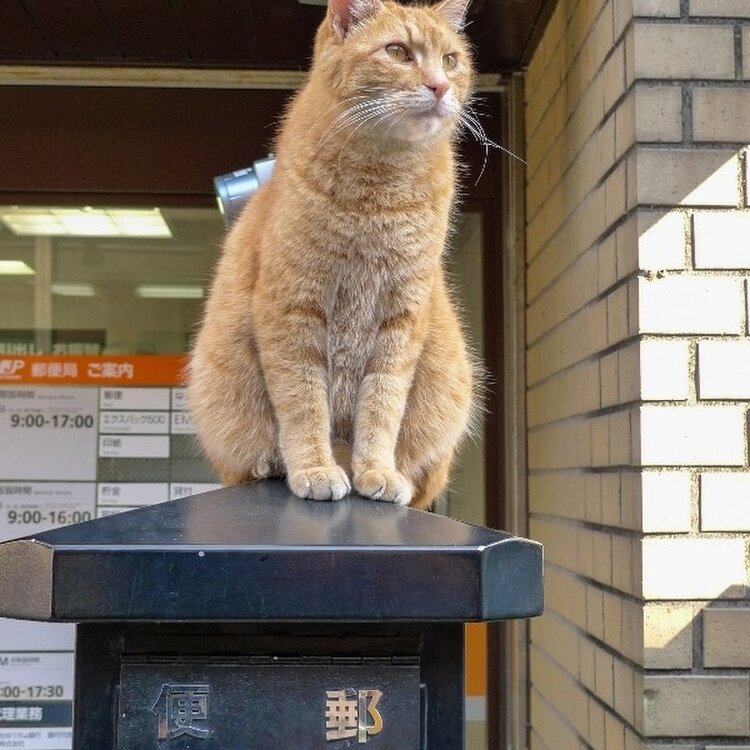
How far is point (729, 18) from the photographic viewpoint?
2055 millimetres

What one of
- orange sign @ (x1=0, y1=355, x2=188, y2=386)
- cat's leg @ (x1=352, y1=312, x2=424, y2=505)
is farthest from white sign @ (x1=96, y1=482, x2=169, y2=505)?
cat's leg @ (x1=352, y1=312, x2=424, y2=505)

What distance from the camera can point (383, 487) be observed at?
149 cm

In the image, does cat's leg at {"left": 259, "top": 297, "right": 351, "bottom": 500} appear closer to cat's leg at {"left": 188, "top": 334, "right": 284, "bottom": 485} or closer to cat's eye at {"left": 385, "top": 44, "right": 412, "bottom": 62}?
cat's leg at {"left": 188, "top": 334, "right": 284, "bottom": 485}

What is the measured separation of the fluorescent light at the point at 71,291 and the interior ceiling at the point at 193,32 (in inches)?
30.3

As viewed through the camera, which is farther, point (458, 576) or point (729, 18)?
point (729, 18)

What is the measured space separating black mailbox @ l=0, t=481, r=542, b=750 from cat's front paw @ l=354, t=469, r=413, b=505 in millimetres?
570

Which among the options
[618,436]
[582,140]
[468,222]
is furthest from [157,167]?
[618,436]

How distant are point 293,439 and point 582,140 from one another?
4.49 ft

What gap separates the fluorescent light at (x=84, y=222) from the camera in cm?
344

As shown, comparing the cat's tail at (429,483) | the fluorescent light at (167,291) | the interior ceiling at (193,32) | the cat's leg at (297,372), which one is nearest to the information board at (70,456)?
the fluorescent light at (167,291)

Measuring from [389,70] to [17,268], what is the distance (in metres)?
2.28

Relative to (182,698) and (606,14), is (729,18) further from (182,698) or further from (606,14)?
(182,698)

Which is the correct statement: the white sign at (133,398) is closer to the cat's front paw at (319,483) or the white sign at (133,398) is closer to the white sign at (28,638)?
the white sign at (28,638)

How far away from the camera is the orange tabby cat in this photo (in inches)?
61.7
